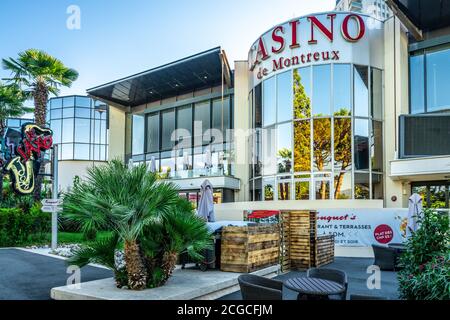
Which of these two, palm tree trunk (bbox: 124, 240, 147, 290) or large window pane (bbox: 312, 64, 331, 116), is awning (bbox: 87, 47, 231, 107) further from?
palm tree trunk (bbox: 124, 240, 147, 290)

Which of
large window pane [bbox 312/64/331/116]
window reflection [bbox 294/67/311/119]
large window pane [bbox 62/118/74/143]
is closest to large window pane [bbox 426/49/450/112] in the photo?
large window pane [bbox 312/64/331/116]

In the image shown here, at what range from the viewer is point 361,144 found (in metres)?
17.6

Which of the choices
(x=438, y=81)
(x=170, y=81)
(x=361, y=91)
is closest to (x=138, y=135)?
(x=170, y=81)

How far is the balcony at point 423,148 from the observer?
15.1 meters

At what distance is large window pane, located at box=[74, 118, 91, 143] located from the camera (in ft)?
130

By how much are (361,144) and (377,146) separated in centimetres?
77

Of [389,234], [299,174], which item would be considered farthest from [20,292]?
[299,174]

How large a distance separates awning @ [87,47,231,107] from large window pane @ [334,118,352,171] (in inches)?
302

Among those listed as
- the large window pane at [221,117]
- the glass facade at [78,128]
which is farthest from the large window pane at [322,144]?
the glass facade at [78,128]

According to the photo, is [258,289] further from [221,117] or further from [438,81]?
[221,117]

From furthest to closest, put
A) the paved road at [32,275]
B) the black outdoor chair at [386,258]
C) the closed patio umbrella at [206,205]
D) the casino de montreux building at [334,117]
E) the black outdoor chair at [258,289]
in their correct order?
the casino de montreux building at [334,117] → the black outdoor chair at [386,258] → the closed patio umbrella at [206,205] → the paved road at [32,275] → the black outdoor chair at [258,289]

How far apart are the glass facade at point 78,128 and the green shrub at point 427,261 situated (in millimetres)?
36680

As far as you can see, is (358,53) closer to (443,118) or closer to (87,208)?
(443,118)

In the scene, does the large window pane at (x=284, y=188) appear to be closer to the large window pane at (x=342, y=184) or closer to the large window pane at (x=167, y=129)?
the large window pane at (x=342, y=184)
